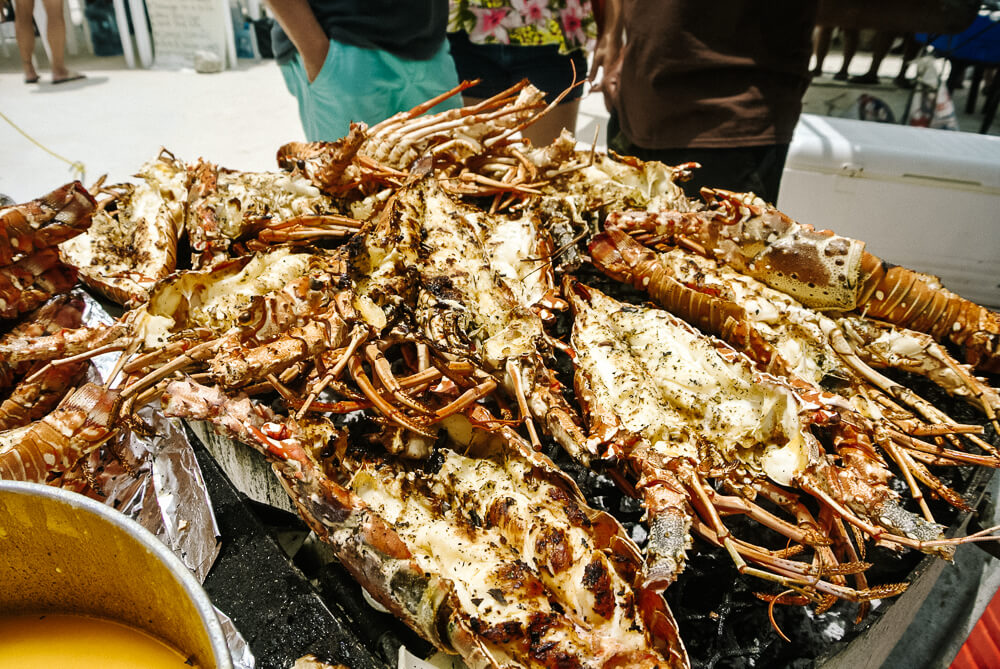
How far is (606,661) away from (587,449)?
44cm

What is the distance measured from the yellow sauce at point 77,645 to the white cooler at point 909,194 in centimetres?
314

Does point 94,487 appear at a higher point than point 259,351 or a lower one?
lower

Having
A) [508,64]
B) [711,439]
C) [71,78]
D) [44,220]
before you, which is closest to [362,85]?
[508,64]

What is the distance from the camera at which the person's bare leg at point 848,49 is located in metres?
4.48

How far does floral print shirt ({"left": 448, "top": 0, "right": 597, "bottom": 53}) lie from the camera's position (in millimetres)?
3592

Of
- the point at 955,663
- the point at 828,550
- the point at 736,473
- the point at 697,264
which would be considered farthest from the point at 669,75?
the point at 955,663

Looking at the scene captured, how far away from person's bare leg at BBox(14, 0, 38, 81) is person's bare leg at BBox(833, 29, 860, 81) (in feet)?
17.7

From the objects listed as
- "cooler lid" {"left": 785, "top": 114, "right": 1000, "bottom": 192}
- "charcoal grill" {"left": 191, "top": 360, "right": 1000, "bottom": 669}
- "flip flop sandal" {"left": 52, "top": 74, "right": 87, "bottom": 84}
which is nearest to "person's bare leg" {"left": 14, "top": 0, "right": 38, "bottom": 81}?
"flip flop sandal" {"left": 52, "top": 74, "right": 87, "bottom": 84}

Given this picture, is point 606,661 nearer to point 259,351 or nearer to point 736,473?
point 736,473

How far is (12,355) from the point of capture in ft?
4.89

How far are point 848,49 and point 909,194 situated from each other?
8.09 feet

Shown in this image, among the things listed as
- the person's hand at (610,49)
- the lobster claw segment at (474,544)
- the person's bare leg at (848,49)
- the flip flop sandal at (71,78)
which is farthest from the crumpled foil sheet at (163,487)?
the flip flop sandal at (71,78)

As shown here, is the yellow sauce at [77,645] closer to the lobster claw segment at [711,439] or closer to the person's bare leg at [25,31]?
the lobster claw segment at [711,439]

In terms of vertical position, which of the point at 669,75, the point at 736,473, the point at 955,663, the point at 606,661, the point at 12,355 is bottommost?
the point at 955,663
